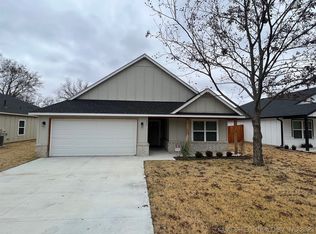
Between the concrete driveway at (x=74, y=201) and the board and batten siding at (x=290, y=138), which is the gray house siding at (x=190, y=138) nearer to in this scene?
the concrete driveway at (x=74, y=201)

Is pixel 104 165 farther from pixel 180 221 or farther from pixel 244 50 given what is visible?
pixel 244 50

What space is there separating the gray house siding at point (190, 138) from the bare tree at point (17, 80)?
37310 mm

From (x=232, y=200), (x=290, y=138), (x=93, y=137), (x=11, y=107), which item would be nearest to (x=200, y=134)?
(x=93, y=137)

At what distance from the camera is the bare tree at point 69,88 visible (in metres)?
53.9

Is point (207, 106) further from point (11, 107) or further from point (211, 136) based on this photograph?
point (11, 107)

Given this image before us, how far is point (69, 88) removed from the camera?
2151 inches

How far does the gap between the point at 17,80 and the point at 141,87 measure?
35876mm

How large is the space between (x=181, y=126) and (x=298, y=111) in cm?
979

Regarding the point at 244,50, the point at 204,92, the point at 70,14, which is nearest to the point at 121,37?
the point at 70,14

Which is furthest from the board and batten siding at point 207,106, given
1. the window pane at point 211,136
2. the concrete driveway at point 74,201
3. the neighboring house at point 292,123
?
the neighboring house at point 292,123

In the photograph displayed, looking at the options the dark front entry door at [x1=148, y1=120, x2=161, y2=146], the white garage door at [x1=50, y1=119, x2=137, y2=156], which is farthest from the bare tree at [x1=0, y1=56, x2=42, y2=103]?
the white garage door at [x1=50, y1=119, x2=137, y2=156]

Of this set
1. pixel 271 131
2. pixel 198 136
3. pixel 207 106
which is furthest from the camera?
pixel 271 131

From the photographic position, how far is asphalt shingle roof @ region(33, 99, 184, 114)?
47.2 ft

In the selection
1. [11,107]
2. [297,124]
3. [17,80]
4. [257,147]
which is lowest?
[257,147]
